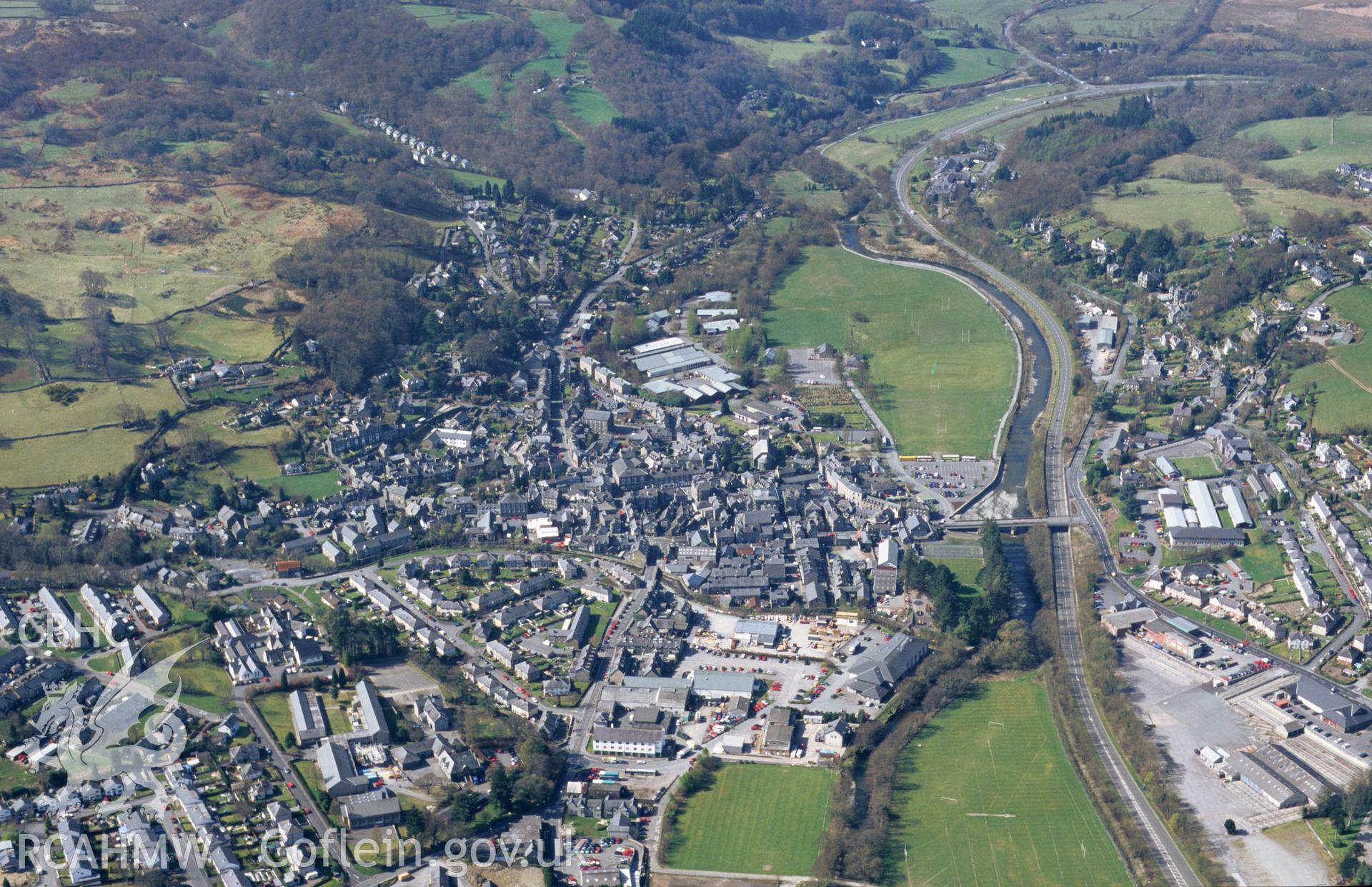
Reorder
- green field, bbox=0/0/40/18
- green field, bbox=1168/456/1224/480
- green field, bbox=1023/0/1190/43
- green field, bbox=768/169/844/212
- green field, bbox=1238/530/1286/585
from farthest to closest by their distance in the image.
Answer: green field, bbox=1023/0/1190/43 < green field, bbox=0/0/40/18 < green field, bbox=768/169/844/212 < green field, bbox=1168/456/1224/480 < green field, bbox=1238/530/1286/585

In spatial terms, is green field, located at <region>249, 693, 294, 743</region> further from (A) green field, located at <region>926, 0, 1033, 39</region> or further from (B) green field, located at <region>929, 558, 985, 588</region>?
(A) green field, located at <region>926, 0, 1033, 39</region>

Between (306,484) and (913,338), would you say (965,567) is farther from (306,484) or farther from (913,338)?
(306,484)

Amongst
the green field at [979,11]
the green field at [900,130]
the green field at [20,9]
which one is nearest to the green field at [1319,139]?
the green field at [900,130]

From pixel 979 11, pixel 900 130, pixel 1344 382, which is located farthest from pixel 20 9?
pixel 1344 382

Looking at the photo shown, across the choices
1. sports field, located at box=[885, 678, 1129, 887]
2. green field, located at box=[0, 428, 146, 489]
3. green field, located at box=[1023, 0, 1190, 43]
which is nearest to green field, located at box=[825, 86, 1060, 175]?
green field, located at box=[1023, 0, 1190, 43]

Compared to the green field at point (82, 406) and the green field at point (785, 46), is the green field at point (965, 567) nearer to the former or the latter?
the green field at point (82, 406)

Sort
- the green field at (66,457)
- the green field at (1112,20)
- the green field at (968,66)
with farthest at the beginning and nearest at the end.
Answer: the green field at (1112,20)
the green field at (968,66)
the green field at (66,457)

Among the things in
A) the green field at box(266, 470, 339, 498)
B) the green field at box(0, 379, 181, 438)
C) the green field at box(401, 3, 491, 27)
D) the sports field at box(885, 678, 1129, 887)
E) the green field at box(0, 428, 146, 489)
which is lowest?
the green field at box(266, 470, 339, 498)
